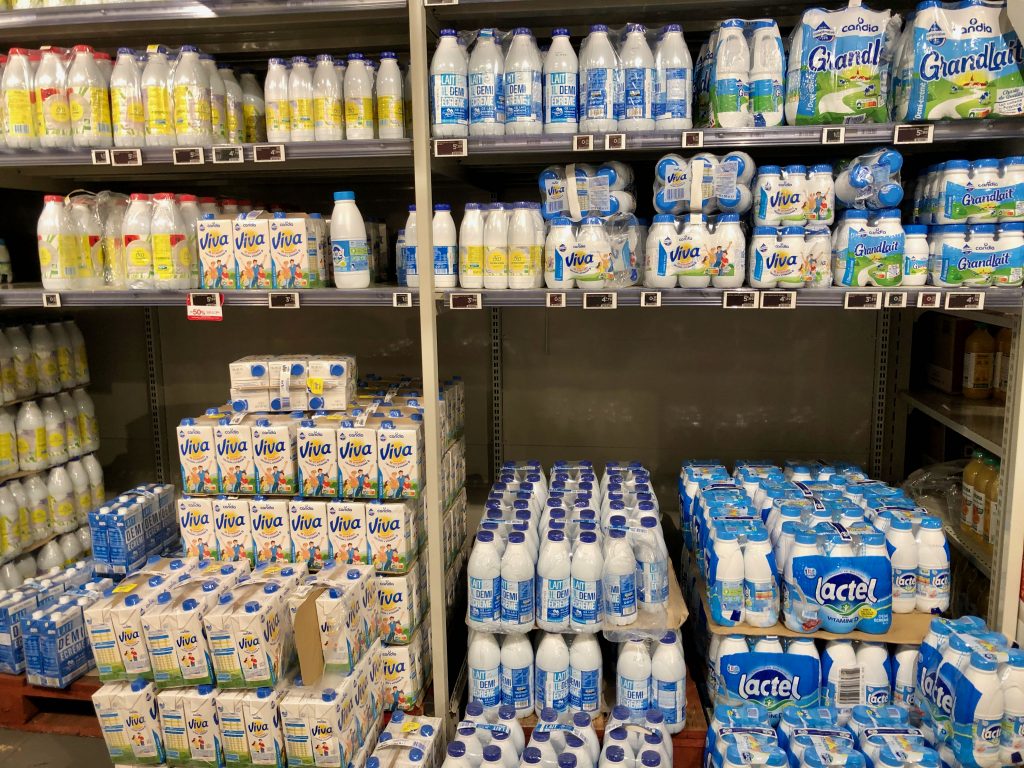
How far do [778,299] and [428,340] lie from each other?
1.10 m

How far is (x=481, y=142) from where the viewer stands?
2.31 m

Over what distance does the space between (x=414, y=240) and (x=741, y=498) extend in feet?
4.83

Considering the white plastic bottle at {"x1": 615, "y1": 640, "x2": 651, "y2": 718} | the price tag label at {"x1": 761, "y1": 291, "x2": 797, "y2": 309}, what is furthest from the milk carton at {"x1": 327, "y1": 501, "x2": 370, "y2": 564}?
the price tag label at {"x1": 761, "y1": 291, "x2": 797, "y2": 309}

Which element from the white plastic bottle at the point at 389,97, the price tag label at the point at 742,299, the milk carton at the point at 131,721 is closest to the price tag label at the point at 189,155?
the white plastic bottle at the point at 389,97

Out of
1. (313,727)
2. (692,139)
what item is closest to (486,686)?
(313,727)

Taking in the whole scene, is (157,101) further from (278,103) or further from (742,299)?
(742,299)

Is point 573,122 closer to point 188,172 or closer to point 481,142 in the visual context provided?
point 481,142

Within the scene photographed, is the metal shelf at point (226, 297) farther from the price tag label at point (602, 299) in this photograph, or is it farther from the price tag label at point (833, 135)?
the price tag label at point (833, 135)

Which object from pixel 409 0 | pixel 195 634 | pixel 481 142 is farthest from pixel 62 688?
pixel 409 0

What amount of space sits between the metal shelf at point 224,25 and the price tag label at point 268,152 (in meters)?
0.42

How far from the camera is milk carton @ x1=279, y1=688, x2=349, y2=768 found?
2094 millimetres

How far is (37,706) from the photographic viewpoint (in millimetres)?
2814

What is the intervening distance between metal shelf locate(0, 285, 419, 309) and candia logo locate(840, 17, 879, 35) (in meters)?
1.55

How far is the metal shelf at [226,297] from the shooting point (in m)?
2.41
